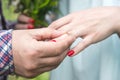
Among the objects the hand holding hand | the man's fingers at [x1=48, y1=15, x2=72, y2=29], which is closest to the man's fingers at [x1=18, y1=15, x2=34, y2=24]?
the hand holding hand

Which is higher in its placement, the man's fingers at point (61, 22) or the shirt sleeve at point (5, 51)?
the man's fingers at point (61, 22)

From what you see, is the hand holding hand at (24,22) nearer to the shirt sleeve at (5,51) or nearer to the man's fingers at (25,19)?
the man's fingers at (25,19)

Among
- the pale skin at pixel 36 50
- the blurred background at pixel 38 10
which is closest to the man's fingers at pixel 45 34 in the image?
the pale skin at pixel 36 50

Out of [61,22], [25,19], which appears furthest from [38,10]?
[61,22]

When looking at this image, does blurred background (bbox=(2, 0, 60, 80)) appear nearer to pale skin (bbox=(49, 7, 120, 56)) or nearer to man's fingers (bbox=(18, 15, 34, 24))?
man's fingers (bbox=(18, 15, 34, 24))

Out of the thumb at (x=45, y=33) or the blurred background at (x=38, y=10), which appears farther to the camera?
the blurred background at (x=38, y=10)

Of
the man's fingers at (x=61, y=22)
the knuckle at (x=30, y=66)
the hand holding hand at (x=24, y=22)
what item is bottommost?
the hand holding hand at (x=24, y=22)
